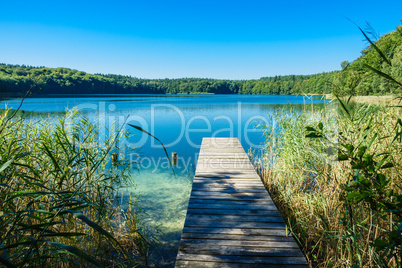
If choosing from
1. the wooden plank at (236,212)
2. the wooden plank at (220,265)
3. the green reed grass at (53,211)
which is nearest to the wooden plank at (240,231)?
the wooden plank at (236,212)

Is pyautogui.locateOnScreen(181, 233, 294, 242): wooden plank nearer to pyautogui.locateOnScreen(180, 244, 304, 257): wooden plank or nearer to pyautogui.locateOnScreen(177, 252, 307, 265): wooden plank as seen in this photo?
pyautogui.locateOnScreen(180, 244, 304, 257): wooden plank

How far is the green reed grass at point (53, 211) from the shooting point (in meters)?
1.10

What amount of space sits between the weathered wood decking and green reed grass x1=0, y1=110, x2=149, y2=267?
0.59 metres

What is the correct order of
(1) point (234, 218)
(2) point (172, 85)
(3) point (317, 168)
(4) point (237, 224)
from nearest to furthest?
(4) point (237, 224), (1) point (234, 218), (3) point (317, 168), (2) point (172, 85)

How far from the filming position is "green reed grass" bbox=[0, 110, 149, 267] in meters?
1.10

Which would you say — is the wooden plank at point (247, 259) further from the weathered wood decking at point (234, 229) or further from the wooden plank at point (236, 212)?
the wooden plank at point (236, 212)

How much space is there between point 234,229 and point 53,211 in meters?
1.79

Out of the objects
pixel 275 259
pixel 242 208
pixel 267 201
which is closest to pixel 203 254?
pixel 275 259

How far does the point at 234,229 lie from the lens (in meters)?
2.53

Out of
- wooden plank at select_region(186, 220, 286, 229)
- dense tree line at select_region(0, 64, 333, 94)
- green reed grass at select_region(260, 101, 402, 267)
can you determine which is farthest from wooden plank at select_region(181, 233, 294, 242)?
dense tree line at select_region(0, 64, 333, 94)

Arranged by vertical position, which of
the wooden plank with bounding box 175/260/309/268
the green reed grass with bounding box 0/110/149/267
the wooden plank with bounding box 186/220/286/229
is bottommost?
the wooden plank with bounding box 175/260/309/268

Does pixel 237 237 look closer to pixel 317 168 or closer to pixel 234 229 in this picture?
pixel 234 229

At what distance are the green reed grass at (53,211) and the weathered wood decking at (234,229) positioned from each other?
59 centimetres

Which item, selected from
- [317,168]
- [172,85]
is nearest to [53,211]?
[317,168]
